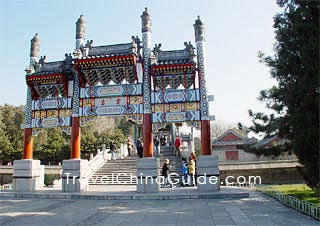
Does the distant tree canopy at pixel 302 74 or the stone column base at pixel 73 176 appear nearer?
the distant tree canopy at pixel 302 74

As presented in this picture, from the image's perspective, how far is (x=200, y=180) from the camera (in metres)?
12.8

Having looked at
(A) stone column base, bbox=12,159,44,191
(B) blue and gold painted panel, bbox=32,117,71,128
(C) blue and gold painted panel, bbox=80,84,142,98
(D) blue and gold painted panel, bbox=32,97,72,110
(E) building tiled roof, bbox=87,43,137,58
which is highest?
(E) building tiled roof, bbox=87,43,137,58

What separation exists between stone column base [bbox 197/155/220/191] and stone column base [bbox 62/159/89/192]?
18.3 ft

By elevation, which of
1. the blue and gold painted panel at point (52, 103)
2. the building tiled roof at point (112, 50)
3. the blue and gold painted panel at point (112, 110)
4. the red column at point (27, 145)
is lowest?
the red column at point (27, 145)

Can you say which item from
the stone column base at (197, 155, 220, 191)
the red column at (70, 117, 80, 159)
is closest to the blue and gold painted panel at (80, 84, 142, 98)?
the red column at (70, 117, 80, 159)

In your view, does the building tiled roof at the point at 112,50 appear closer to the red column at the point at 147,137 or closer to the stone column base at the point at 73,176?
the red column at the point at 147,137

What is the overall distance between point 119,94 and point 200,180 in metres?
5.65

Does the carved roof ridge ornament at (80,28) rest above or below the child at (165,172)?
above

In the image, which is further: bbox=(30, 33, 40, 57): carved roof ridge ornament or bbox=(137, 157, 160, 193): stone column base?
bbox=(30, 33, 40, 57): carved roof ridge ornament

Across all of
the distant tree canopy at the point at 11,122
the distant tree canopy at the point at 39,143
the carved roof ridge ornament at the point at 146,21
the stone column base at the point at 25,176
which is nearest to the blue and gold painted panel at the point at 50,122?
the stone column base at the point at 25,176

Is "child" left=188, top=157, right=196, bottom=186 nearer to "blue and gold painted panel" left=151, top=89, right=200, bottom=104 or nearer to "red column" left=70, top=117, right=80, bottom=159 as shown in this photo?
"blue and gold painted panel" left=151, top=89, right=200, bottom=104

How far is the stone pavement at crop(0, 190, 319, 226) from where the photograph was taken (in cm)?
735

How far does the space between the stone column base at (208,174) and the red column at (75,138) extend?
594 cm

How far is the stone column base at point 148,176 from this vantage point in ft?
42.1
